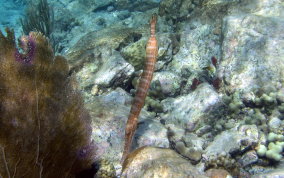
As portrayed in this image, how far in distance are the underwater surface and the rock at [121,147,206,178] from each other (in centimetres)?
2

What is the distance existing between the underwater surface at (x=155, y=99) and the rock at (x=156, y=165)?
0.02 metres

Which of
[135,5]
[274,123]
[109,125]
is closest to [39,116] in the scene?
[109,125]

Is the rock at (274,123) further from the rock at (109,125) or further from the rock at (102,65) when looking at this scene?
the rock at (102,65)

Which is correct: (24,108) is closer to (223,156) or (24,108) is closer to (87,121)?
(87,121)

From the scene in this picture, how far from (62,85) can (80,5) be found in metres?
12.4

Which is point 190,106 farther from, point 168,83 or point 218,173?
point 218,173

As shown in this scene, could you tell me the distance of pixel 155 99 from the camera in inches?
253

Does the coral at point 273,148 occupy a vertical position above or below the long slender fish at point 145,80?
below

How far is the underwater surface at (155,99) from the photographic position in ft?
9.09

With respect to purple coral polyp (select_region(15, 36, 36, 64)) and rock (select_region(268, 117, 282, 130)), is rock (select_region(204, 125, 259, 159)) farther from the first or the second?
purple coral polyp (select_region(15, 36, 36, 64))

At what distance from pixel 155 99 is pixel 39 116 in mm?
3982

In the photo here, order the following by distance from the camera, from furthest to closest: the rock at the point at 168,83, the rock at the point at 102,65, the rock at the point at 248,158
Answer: the rock at the point at 168,83 < the rock at the point at 102,65 < the rock at the point at 248,158

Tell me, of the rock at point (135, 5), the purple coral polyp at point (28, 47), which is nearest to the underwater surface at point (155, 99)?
the purple coral polyp at point (28, 47)

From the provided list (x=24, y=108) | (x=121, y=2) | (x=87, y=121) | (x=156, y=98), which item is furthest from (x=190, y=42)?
(x=121, y=2)
